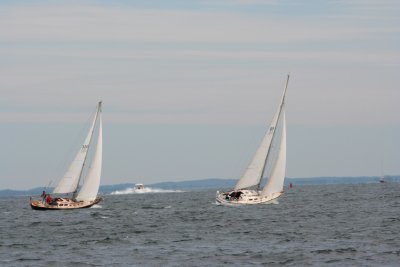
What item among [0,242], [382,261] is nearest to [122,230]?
[0,242]

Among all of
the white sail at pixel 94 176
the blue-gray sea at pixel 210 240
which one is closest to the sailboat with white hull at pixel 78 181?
the white sail at pixel 94 176

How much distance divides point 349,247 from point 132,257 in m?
14.1

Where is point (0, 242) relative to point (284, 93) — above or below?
below

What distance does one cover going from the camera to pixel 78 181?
4444 inches

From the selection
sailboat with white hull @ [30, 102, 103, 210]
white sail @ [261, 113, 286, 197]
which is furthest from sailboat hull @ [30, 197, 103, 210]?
white sail @ [261, 113, 286, 197]

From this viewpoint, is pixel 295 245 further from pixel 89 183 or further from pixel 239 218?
pixel 89 183

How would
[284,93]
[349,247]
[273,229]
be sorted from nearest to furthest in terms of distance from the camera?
1. [349,247]
2. [273,229]
3. [284,93]

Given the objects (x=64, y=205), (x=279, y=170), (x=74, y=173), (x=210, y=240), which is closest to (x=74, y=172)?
(x=74, y=173)

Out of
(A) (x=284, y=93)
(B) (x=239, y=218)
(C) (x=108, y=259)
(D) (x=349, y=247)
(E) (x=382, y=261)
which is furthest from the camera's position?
(A) (x=284, y=93)

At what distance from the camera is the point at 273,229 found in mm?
74750

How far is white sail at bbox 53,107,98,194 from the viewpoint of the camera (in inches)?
4363

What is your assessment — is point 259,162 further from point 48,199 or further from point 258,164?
point 48,199

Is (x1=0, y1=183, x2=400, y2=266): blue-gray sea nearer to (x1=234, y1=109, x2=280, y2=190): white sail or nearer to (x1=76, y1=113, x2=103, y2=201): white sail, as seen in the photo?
(x1=234, y1=109, x2=280, y2=190): white sail

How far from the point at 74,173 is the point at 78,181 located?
5.76ft
